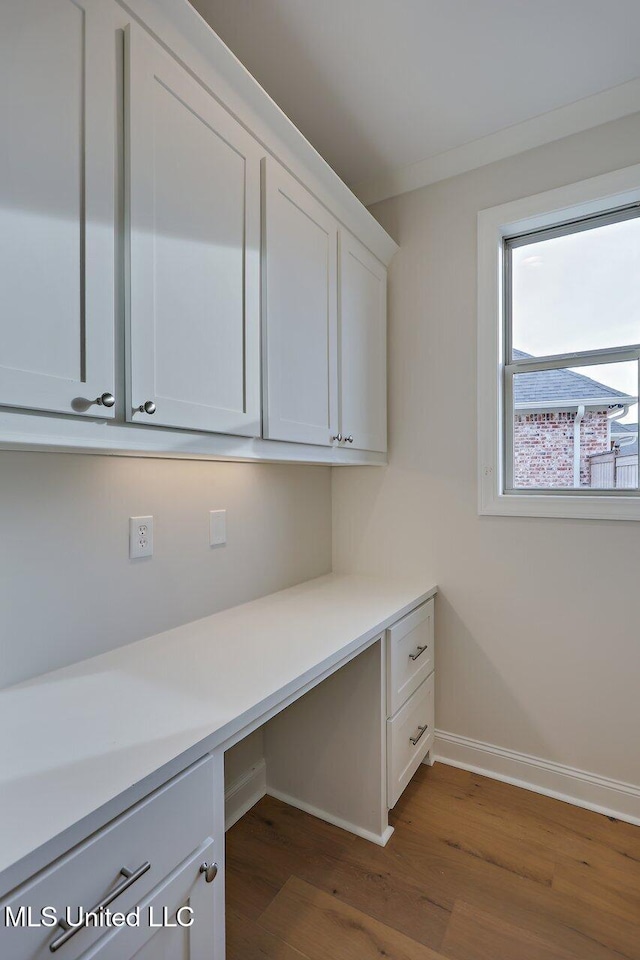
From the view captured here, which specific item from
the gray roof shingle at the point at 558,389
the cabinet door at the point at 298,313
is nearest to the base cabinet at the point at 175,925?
the cabinet door at the point at 298,313

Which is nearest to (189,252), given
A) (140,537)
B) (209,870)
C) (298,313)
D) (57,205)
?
(57,205)

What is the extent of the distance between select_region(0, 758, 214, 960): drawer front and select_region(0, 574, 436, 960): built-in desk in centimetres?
2

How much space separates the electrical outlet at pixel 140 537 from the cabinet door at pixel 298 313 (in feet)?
1.52

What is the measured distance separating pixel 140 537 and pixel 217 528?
33 centimetres

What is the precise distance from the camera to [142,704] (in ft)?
3.43

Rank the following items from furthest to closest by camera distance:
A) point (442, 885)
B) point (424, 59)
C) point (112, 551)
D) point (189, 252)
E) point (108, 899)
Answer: point (424, 59), point (442, 885), point (112, 551), point (189, 252), point (108, 899)

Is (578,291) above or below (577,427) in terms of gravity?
above

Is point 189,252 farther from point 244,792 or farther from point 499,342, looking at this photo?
point 244,792

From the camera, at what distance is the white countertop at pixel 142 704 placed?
0.73 metres

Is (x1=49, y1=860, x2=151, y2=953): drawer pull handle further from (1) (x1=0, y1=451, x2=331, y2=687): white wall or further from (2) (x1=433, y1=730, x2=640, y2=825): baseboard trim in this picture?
(2) (x1=433, y1=730, x2=640, y2=825): baseboard trim

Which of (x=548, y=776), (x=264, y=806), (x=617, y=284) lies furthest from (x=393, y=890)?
(x=617, y=284)

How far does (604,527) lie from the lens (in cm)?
186

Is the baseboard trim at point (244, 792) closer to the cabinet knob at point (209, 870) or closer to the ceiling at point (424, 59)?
the cabinet knob at point (209, 870)

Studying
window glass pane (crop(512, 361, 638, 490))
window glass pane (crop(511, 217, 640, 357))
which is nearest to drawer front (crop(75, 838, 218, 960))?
window glass pane (crop(512, 361, 638, 490))
